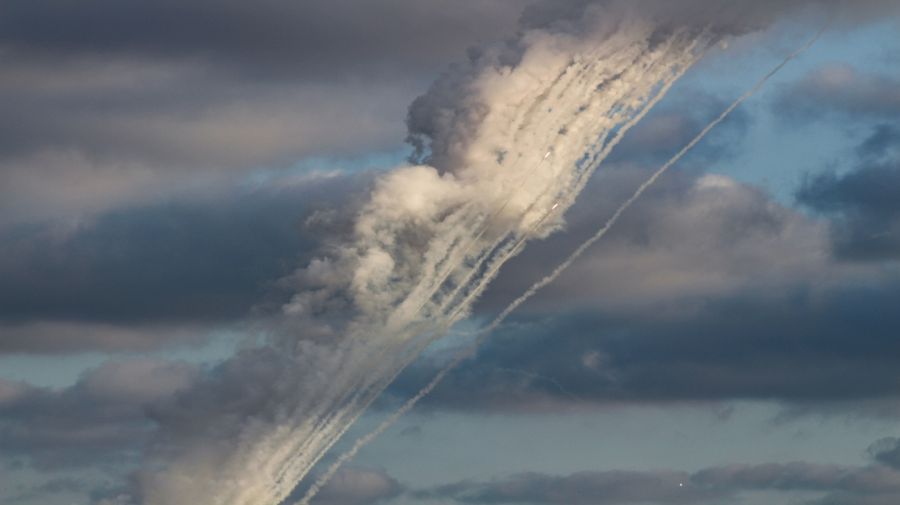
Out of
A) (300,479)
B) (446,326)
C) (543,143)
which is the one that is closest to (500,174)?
(543,143)

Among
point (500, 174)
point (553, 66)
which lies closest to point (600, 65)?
point (553, 66)

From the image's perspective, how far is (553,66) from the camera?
110 m

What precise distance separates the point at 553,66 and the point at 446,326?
20272 millimetres

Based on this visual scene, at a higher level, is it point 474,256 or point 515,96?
point 515,96

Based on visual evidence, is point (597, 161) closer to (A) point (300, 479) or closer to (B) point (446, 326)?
(B) point (446, 326)

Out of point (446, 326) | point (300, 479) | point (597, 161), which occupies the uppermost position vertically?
point (597, 161)

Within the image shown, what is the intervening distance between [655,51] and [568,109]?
24.0ft

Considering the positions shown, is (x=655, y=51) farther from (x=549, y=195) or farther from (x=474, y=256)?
(x=474, y=256)

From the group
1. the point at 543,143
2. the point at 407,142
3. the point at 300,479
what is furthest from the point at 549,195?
the point at 300,479

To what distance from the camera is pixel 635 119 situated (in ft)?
367

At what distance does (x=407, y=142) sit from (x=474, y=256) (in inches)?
376

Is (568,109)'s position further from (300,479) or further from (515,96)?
(300,479)

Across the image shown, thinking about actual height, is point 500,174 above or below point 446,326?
above

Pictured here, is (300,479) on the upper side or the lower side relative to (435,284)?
lower
